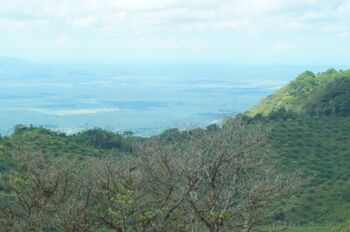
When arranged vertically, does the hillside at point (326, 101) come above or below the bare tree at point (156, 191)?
above

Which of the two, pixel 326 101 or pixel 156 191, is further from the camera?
pixel 326 101

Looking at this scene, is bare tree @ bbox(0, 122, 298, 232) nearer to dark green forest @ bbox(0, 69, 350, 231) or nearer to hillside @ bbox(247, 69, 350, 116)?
dark green forest @ bbox(0, 69, 350, 231)

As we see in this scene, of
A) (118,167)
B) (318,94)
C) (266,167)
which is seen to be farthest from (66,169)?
(318,94)

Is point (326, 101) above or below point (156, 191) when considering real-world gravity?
above

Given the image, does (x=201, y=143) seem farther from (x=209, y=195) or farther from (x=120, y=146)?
(x=120, y=146)

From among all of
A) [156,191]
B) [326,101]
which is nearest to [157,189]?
[156,191]

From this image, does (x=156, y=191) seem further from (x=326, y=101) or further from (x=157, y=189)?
(x=326, y=101)

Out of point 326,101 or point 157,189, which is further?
point 326,101

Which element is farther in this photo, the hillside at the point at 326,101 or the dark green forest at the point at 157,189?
the hillside at the point at 326,101

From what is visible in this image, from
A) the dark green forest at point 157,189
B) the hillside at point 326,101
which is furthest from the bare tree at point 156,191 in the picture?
the hillside at point 326,101

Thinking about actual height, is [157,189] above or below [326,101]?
below

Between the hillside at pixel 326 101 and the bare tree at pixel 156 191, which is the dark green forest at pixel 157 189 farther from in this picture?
the hillside at pixel 326 101

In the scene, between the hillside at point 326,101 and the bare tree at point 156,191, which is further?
the hillside at point 326,101

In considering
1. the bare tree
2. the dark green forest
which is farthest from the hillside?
the bare tree
